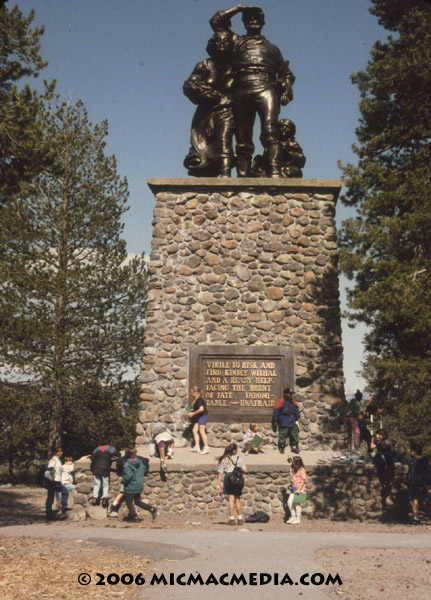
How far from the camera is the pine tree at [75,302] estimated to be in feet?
65.4

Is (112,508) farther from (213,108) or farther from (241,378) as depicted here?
(213,108)

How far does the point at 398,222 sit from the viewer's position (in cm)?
1673

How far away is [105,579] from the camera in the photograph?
22.8ft

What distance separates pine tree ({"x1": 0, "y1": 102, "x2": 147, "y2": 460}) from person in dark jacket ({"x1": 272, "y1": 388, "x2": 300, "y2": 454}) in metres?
7.54

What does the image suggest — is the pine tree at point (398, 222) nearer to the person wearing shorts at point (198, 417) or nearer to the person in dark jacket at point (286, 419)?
the person in dark jacket at point (286, 419)

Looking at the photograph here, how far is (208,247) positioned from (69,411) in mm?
7991

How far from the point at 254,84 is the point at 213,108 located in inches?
42.5

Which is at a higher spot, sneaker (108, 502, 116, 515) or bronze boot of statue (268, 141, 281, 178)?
bronze boot of statue (268, 141, 281, 178)

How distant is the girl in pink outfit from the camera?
38.8ft

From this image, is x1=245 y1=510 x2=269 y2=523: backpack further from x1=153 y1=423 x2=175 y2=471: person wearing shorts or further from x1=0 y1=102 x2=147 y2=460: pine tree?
x1=0 y1=102 x2=147 y2=460: pine tree

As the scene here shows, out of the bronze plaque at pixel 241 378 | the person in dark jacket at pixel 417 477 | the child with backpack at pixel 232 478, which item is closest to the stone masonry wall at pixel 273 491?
the person in dark jacket at pixel 417 477

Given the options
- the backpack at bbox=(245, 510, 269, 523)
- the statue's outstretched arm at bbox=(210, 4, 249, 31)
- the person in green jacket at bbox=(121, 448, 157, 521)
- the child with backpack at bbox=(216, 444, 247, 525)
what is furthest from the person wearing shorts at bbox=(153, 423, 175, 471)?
the statue's outstretched arm at bbox=(210, 4, 249, 31)

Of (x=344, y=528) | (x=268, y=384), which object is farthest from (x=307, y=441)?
(x=344, y=528)

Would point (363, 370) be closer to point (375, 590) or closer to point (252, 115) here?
point (252, 115)
